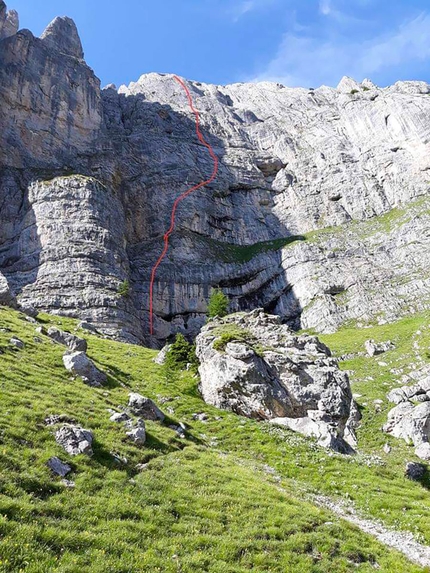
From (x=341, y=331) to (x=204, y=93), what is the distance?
5406 inches

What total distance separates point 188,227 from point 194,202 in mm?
9211

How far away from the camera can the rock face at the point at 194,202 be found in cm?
7919

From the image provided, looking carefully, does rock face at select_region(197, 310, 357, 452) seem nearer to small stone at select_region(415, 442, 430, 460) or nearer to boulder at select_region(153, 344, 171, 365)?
small stone at select_region(415, 442, 430, 460)

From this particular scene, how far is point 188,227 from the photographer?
10731 cm

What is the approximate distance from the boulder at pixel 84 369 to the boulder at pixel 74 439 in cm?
1015

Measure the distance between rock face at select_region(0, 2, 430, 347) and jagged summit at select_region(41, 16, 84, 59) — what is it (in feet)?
2.01

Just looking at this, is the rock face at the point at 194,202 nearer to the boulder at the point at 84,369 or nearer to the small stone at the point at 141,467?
the boulder at the point at 84,369

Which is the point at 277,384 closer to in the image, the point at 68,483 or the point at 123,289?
the point at 68,483

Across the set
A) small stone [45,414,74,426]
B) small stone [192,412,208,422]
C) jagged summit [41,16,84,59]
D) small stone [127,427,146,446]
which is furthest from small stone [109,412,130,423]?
jagged summit [41,16,84,59]

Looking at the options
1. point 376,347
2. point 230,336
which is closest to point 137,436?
point 230,336

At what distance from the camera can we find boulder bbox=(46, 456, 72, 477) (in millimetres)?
15156

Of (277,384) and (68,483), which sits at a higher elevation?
(277,384)

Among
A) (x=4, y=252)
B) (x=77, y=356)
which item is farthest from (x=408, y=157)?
(x=77, y=356)

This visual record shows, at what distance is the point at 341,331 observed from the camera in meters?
78.5
